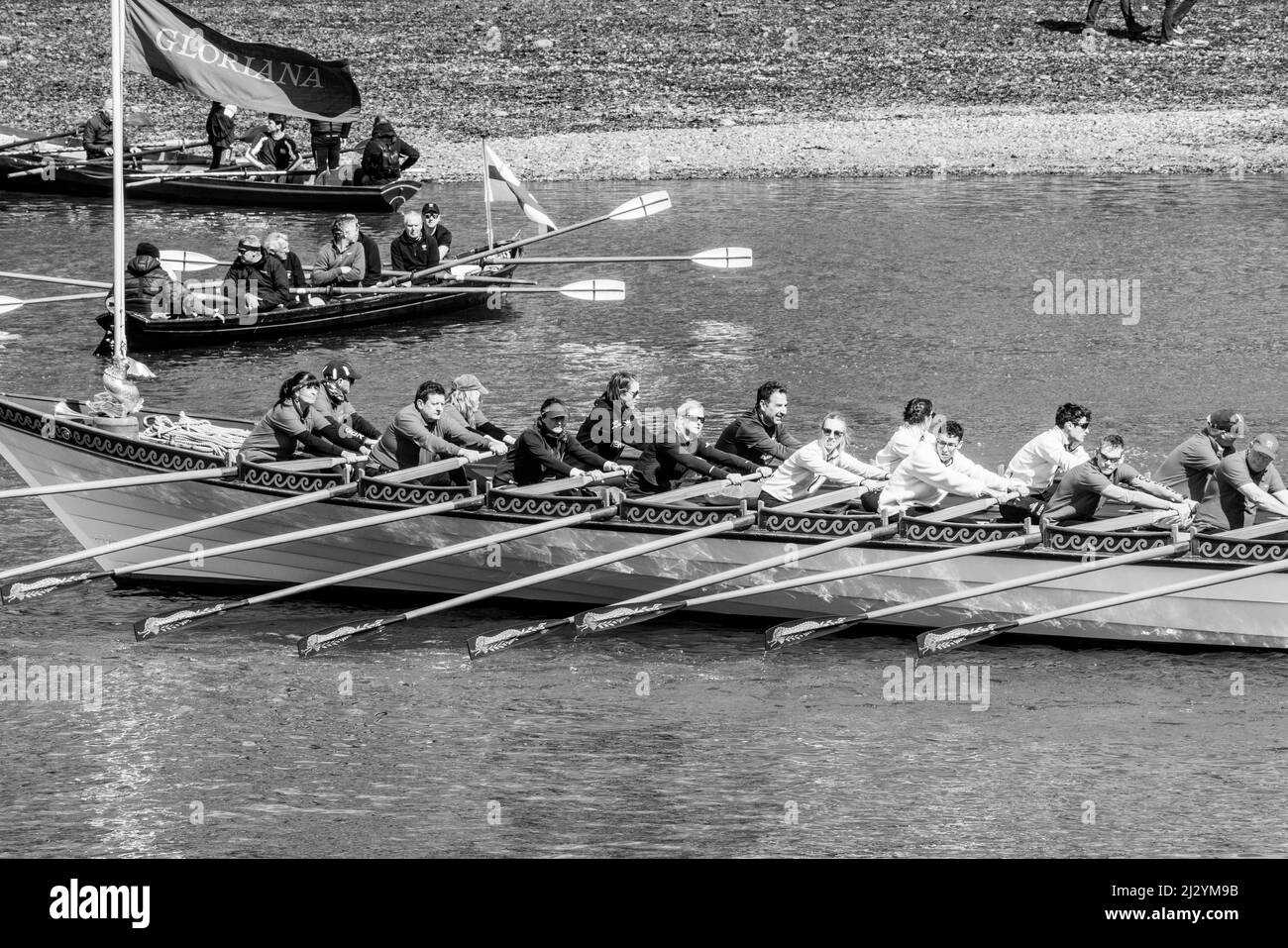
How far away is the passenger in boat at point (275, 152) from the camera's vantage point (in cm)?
4125

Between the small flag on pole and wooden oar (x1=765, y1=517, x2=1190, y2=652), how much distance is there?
13730mm

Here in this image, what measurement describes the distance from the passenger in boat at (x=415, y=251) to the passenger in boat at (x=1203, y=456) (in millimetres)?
16041

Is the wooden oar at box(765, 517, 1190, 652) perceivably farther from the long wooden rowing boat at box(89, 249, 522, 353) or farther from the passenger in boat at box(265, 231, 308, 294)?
the passenger in boat at box(265, 231, 308, 294)

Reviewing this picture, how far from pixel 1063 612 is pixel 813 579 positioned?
2290 millimetres

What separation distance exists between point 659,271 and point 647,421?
17.6 m

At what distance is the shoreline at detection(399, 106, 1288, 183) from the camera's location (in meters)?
44.6

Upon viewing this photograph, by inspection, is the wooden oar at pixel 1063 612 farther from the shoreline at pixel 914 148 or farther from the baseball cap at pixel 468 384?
the shoreline at pixel 914 148

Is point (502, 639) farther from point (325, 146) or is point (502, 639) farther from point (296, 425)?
point (325, 146)

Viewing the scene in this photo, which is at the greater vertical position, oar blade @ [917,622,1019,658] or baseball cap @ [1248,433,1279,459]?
A: baseball cap @ [1248,433,1279,459]

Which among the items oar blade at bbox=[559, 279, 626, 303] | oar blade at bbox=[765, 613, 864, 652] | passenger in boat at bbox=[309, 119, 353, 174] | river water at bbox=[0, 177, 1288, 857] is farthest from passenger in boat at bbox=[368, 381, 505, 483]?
passenger in boat at bbox=[309, 119, 353, 174]

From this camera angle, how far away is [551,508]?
18359mm

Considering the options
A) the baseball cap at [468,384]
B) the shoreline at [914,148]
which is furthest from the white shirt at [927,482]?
the shoreline at [914,148]

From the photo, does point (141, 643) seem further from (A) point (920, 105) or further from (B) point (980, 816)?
(A) point (920, 105)

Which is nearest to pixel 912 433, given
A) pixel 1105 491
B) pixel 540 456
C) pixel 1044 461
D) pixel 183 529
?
pixel 1044 461
